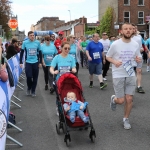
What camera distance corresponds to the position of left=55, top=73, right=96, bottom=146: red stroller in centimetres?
552

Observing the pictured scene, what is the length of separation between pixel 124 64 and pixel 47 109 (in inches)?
110

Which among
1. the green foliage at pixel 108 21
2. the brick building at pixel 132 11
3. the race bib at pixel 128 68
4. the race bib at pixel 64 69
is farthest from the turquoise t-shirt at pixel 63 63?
the green foliage at pixel 108 21

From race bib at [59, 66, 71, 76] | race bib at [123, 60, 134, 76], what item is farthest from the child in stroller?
race bib at [59, 66, 71, 76]

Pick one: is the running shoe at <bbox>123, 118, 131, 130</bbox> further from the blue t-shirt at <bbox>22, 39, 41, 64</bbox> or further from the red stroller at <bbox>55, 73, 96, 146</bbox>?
the blue t-shirt at <bbox>22, 39, 41, 64</bbox>

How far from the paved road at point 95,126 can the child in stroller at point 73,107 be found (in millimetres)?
441

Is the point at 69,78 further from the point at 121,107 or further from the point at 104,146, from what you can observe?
the point at 121,107

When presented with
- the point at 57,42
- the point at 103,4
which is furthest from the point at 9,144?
the point at 103,4

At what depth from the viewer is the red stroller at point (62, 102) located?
5.52 meters

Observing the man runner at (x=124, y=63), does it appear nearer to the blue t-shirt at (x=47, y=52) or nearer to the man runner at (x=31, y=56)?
the man runner at (x=31, y=56)

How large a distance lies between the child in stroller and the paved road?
1.45ft

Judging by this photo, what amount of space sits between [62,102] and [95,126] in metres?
0.91

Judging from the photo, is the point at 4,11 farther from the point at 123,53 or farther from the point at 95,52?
the point at 123,53

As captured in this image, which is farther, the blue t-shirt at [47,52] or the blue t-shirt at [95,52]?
the blue t-shirt at [95,52]

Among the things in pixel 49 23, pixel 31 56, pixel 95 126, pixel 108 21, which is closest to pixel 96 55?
pixel 31 56
